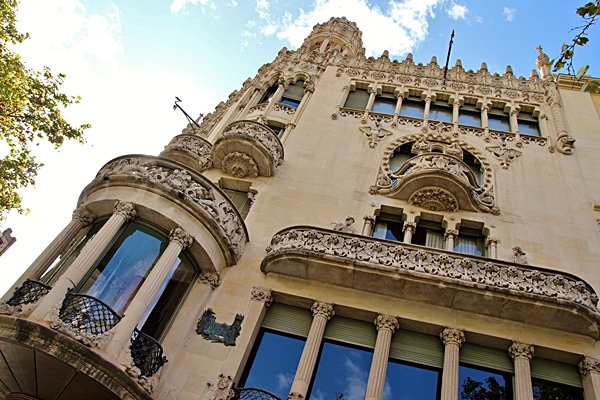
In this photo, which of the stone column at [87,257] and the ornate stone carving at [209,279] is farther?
the ornate stone carving at [209,279]

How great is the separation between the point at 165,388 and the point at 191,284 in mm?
2792

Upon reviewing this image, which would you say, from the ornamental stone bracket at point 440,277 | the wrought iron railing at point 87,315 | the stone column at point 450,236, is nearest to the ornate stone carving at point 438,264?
the ornamental stone bracket at point 440,277

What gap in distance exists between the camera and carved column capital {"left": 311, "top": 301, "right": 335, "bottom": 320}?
40.0 ft

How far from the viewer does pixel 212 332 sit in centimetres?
1172

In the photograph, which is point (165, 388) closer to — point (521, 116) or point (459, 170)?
point (459, 170)

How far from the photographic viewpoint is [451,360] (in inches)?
439

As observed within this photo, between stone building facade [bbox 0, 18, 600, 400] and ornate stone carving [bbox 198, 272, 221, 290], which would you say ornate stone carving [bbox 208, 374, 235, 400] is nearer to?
stone building facade [bbox 0, 18, 600, 400]

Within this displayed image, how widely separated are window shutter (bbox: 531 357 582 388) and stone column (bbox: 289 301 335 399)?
523 centimetres

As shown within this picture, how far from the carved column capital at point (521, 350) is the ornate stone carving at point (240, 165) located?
32.3 feet

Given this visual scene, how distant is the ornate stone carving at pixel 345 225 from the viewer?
47.2 feet

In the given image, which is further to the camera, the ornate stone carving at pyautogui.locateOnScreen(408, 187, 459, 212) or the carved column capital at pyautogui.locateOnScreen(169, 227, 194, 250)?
the ornate stone carving at pyautogui.locateOnScreen(408, 187, 459, 212)

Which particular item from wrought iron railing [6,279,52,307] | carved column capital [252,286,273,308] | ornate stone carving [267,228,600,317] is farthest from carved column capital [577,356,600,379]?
wrought iron railing [6,279,52,307]

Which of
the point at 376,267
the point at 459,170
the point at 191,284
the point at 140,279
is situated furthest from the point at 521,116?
the point at 140,279

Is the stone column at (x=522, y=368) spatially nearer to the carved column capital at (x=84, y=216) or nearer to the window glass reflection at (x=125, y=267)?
the window glass reflection at (x=125, y=267)
